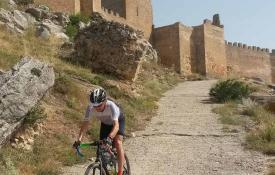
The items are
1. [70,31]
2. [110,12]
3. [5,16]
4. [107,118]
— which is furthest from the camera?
[110,12]

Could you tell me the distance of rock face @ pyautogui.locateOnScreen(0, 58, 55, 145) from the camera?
8.83m

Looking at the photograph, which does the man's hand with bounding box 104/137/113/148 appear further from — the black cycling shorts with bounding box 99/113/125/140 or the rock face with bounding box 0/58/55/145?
the rock face with bounding box 0/58/55/145

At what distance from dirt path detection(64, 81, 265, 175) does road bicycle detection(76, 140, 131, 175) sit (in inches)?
81.4

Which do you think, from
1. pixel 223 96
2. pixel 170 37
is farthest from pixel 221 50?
pixel 223 96

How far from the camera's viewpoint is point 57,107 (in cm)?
1206

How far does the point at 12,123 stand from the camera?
353 inches

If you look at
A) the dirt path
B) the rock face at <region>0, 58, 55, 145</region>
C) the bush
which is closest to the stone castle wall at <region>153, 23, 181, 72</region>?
the bush

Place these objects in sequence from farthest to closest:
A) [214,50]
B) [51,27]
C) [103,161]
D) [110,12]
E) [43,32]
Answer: [214,50]
[110,12]
[51,27]
[43,32]
[103,161]

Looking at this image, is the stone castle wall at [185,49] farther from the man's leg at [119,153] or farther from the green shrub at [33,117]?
the man's leg at [119,153]

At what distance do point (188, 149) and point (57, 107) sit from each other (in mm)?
3498

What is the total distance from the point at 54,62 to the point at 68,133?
5.55 meters

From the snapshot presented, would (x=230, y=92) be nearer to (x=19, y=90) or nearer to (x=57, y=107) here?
(x=57, y=107)

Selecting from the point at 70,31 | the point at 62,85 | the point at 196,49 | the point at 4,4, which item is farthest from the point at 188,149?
the point at 196,49

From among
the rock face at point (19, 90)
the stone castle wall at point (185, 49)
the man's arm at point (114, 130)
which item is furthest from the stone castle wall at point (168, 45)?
the man's arm at point (114, 130)
